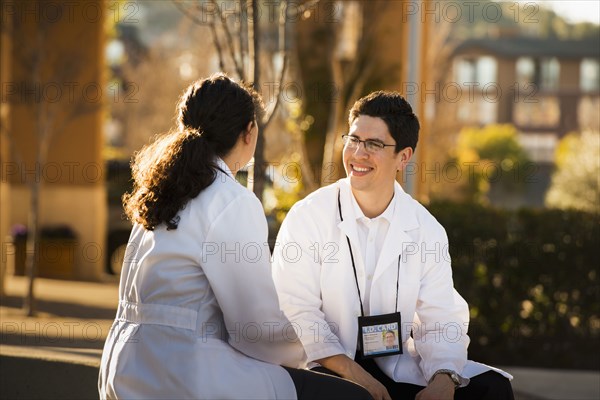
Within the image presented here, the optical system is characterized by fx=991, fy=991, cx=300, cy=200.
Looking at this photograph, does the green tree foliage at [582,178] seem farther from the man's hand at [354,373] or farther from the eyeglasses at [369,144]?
the man's hand at [354,373]

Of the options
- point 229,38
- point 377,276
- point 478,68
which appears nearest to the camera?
point 377,276

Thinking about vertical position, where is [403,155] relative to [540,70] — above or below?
below

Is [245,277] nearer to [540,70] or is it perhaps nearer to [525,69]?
[525,69]

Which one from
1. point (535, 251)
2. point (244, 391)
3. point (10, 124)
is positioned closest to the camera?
point (244, 391)

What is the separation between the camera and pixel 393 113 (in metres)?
4.05

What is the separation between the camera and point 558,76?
76.4 m

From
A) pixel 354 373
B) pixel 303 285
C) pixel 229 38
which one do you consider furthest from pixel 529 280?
pixel 354 373

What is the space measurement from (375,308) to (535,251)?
4.07m

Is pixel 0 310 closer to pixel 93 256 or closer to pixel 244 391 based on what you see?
pixel 93 256

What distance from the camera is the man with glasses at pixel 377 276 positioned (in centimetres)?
387

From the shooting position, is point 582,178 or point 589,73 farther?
point 589,73

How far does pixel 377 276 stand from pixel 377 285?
40 millimetres

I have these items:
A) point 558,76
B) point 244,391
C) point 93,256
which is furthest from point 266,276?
point 558,76

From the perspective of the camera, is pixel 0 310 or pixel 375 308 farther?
pixel 0 310
